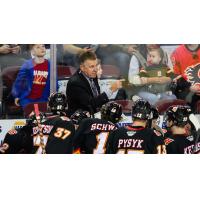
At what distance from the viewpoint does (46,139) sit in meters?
7.02

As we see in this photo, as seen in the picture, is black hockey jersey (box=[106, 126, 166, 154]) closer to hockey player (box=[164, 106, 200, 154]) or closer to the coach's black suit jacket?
hockey player (box=[164, 106, 200, 154])

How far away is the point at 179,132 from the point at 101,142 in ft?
3.25

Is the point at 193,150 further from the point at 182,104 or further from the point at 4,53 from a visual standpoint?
the point at 4,53

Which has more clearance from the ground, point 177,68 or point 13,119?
point 177,68

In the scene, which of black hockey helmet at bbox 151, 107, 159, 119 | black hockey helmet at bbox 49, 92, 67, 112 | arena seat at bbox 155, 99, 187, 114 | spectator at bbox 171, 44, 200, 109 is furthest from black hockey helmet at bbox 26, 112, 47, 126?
spectator at bbox 171, 44, 200, 109

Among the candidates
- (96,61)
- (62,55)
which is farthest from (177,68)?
(62,55)

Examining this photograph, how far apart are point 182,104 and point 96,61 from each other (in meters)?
1.25

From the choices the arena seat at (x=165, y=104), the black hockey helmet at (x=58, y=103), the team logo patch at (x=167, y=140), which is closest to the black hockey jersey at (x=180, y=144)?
the team logo patch at (x=167, y=140)

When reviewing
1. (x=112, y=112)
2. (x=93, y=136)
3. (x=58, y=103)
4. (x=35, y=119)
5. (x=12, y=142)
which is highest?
(x=58, y=103)

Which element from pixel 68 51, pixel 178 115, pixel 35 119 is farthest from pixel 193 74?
pixel 35 119

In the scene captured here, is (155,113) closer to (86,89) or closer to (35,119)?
(86,89)

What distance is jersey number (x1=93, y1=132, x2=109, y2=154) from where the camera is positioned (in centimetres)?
691

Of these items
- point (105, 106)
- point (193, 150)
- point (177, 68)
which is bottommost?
point (193, 150)

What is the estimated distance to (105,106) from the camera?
7.22 m
